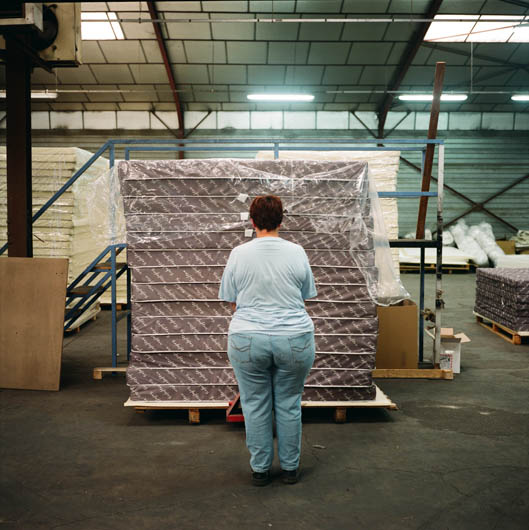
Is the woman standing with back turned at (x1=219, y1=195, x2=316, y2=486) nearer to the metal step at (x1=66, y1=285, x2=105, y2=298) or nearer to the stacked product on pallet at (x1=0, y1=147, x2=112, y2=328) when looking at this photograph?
the metal step at (x1=66, y1=285, x2=105, y2=298)

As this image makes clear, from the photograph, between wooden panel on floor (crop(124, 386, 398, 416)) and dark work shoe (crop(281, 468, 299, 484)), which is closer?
dark work shoe (crop(281, 468, 299, 484))

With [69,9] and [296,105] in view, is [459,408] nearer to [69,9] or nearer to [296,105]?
[69,9]

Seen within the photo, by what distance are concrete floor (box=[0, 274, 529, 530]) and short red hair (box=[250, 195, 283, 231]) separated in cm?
175

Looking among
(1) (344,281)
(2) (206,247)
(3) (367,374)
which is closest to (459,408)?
(3) (367,374)

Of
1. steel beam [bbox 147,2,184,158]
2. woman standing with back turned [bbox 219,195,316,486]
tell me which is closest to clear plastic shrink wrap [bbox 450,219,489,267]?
steel beam [bbox 147,2,184,158]

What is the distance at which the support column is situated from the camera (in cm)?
589

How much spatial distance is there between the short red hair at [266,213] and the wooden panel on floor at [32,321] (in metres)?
3.10

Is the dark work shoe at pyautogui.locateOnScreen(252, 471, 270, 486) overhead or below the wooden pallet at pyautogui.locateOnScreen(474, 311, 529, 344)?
below

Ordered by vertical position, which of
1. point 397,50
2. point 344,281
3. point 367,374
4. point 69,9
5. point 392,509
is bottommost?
point 392,509

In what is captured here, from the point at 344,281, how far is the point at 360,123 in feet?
45.6

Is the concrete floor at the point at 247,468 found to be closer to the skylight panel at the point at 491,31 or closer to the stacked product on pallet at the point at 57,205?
the stacked product on pallet at the point at 57,205

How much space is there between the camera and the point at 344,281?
4688 mm

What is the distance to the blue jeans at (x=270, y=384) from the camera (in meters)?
3.20

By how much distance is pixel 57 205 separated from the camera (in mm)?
8547
